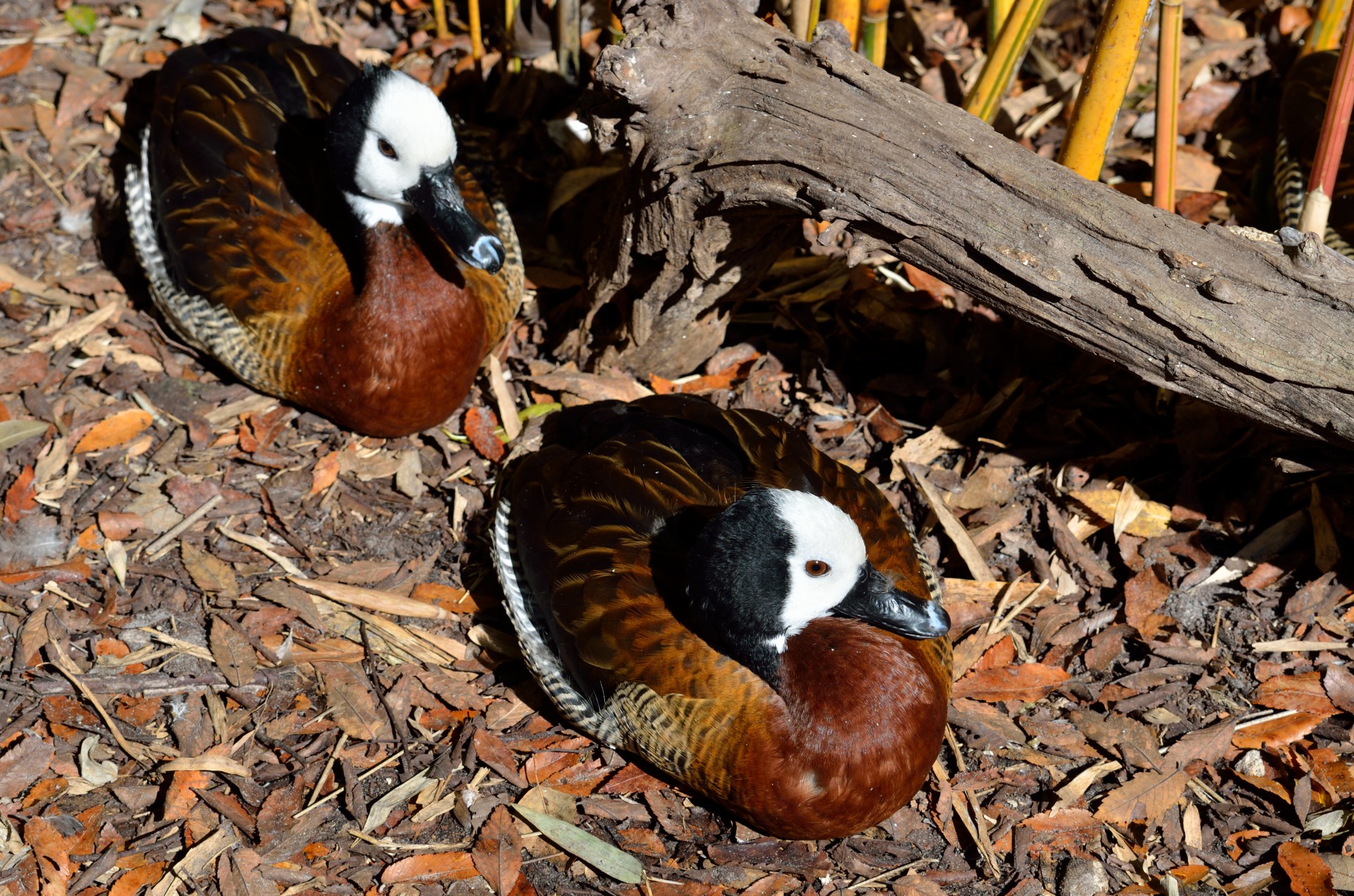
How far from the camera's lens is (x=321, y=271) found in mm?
4359

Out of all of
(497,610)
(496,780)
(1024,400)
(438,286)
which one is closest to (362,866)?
(496,780)

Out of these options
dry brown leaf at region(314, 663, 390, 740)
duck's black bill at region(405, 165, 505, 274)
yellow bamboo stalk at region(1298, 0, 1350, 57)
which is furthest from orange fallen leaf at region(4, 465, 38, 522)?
yellow bamboo stalk at region(1298, 0, 1350, 57)

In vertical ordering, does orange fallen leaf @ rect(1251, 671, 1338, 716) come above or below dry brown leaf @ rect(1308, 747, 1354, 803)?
above

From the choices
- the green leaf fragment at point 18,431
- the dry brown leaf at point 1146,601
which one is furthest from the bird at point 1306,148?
the green leaf fragment at point 18,431

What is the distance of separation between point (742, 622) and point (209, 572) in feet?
6.69

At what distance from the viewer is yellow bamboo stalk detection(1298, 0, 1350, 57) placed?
4680 mm

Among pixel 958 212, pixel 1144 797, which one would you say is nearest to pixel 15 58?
pixel 958 212

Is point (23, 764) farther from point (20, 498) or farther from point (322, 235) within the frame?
point (322, 235)

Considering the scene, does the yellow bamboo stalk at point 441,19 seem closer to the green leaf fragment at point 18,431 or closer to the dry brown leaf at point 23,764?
the green leaf fragment at point 18,431

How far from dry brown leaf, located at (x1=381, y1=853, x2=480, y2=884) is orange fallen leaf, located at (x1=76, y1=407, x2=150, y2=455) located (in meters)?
→ 2.10

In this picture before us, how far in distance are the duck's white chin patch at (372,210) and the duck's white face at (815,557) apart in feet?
6.42

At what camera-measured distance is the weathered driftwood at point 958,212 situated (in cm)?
315

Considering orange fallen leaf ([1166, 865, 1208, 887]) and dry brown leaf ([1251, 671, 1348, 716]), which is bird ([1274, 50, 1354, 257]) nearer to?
dry brown leaf ([1251, 671, 1348, 716])

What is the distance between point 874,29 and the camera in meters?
4.59
